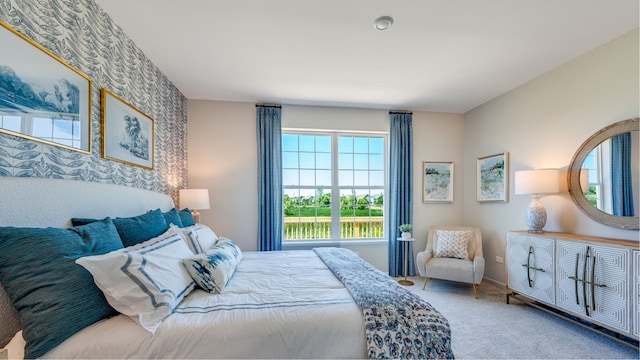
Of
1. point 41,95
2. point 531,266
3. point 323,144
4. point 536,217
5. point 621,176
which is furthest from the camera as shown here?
point 323,144

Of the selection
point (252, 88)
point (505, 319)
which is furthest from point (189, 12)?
point (505, 319)

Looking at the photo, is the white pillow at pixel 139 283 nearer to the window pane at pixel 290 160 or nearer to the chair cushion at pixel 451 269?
the window pane at pixel 290 160

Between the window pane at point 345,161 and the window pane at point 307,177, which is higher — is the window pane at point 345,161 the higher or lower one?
the higher one

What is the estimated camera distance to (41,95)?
147 cm

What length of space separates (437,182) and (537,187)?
64.5 inches

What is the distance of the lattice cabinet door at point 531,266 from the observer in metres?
2.60

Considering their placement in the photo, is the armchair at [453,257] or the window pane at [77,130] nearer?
the window pane at [77,130]

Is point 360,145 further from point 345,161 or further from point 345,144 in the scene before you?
point 345,161

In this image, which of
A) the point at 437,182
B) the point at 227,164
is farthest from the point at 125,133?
the point at 437,182

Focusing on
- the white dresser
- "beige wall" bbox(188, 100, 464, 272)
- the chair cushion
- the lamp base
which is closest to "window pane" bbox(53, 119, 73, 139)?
"beige wall" bbox(188, 100, 464, 272)

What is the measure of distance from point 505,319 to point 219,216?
12.0 ft

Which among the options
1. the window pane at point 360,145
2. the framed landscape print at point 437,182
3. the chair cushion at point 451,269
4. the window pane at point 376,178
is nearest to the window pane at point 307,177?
the window pane at point 360,145

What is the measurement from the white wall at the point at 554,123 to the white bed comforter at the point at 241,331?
278 cm

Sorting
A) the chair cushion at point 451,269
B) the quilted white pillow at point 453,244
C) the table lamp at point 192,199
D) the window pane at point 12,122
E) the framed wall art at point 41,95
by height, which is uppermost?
the framed wall art at point 41,95
